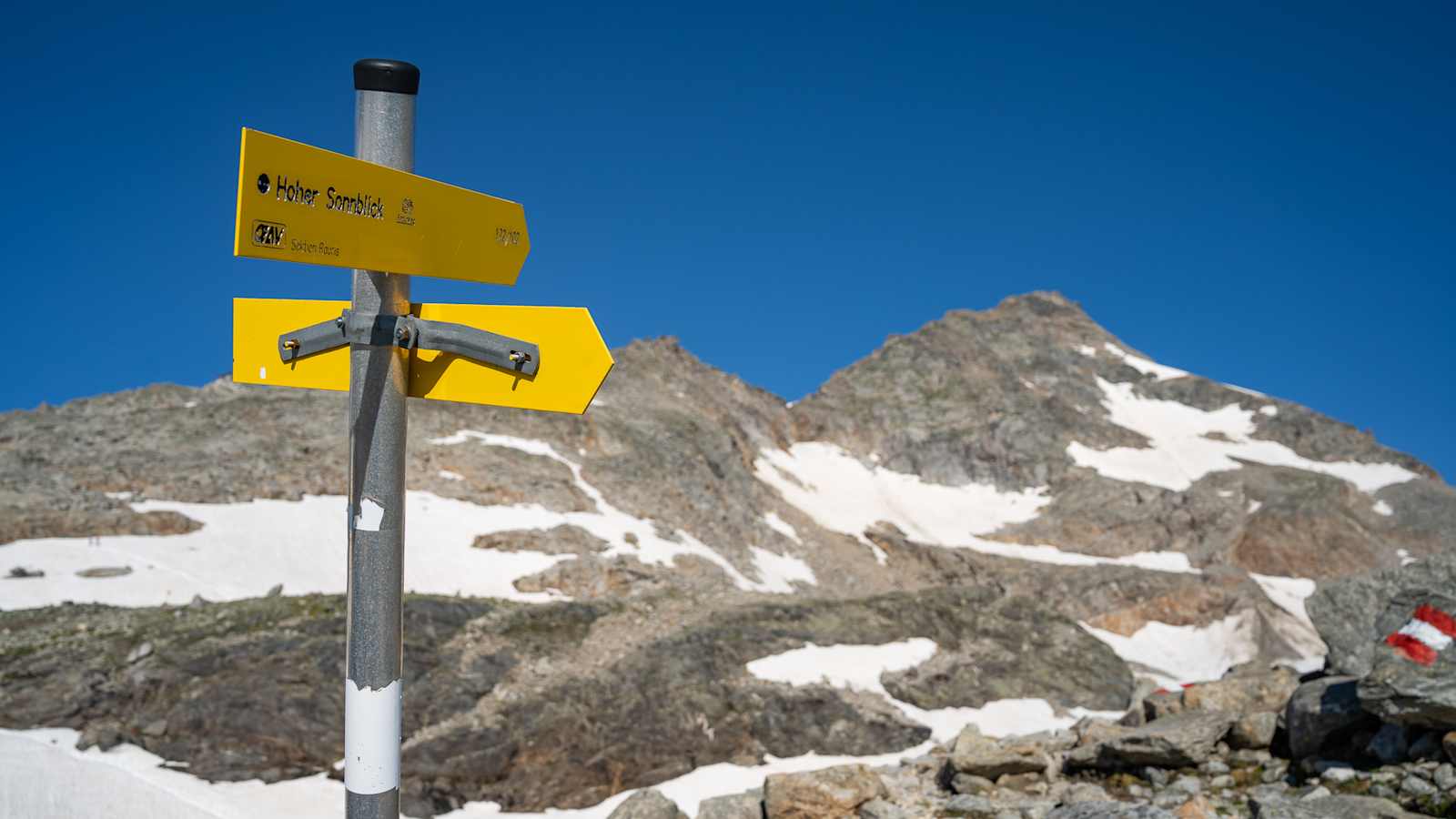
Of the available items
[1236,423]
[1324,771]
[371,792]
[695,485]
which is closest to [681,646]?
[1324,771]

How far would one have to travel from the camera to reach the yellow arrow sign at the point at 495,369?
3.44 meters

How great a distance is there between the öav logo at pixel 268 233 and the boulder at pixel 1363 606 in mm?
11309

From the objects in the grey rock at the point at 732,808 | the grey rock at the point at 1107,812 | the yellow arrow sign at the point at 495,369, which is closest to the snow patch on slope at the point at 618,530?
the grey rock at the point at 732,808

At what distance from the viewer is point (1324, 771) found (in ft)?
31.6

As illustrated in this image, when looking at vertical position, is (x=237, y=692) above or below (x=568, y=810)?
above

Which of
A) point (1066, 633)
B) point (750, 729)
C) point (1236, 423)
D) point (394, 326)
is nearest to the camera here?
point (394, 326)

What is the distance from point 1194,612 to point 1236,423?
4641 cm

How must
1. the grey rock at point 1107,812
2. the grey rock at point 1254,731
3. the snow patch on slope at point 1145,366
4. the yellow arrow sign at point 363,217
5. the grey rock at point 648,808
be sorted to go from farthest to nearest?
1. the snow patch on slope at point 1145,366
2. the grey rock at point 648,808
3. the grey rock at point 1254,731
4. the grey rock at point 1107,812
5. the yellow arrow sign at point 363,217

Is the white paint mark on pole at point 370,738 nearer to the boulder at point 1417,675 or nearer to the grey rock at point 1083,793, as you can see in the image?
the grey rock at point 1083,793

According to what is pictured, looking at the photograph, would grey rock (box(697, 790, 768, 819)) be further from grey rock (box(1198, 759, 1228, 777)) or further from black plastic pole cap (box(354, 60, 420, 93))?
black plastic pole cap (box(354, 60, 420, 93))

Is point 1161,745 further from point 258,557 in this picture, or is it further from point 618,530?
point 618,530

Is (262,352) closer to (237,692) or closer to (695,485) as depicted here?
(237,692)

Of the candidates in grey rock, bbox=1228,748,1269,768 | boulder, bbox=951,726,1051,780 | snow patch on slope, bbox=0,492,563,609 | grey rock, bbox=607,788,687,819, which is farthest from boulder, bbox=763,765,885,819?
snow patch on slope, bbox=0,492,563,609


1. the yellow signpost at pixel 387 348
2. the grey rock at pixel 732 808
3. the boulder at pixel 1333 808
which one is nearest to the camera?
the yellow signpost at pixel 387 348
